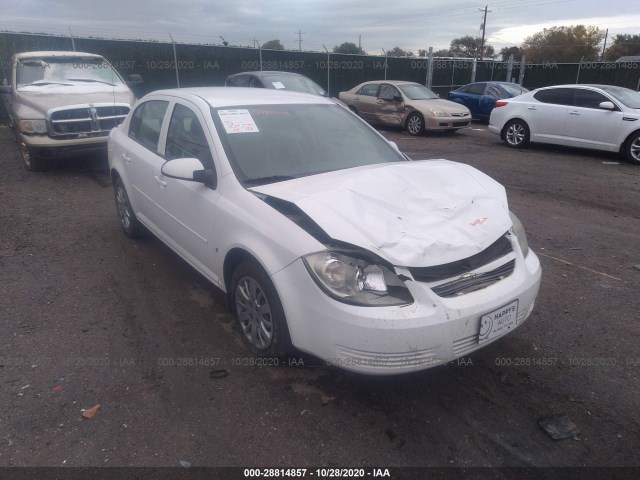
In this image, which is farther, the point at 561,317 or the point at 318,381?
the point at 561,317

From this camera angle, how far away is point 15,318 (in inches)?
152

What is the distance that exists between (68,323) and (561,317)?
3.88 meters

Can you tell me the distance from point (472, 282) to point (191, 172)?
1992 millimetres

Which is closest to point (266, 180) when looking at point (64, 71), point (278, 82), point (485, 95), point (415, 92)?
point (64, 71)

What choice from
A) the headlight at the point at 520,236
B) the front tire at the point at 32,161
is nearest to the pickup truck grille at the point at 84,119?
the front tire at the point at 32,161

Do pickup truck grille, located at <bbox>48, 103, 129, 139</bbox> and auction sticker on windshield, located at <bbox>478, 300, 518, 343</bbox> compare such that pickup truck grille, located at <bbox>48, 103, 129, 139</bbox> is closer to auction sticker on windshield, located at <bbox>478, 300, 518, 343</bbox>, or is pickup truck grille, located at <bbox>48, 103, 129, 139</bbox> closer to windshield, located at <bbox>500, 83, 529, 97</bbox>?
auction sticker on windshield, located at <bbox>478, 300, 518, 343</bbox>

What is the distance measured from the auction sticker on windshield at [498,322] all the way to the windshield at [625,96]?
30.3ft

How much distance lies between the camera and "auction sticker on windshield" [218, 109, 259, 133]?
359cm

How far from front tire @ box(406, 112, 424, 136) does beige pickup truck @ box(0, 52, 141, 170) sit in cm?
771

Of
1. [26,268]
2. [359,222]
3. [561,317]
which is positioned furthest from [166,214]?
[561,317]

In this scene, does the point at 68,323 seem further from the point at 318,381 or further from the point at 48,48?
the point at 48,48

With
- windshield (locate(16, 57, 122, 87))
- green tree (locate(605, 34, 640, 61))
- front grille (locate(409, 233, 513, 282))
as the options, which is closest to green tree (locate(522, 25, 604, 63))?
green tree (locate(605, 34, 640, 61))

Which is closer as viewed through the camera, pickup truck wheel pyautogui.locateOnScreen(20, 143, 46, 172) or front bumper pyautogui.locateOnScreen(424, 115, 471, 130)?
pickup truck wheel pyautogui.locateOnScreen(20, 143, 46, 172)

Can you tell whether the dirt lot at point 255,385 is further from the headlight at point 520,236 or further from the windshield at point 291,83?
the windshield at point 291,83
